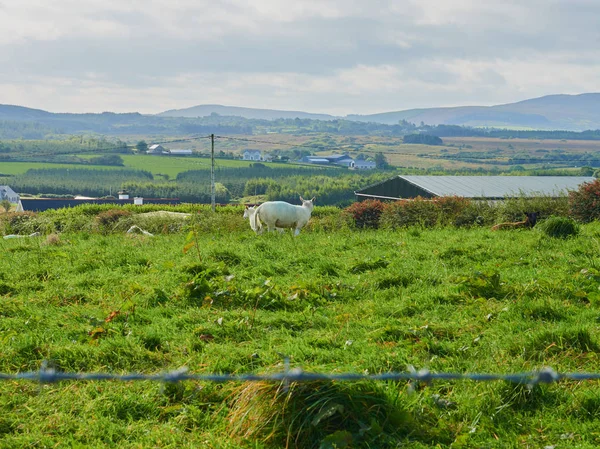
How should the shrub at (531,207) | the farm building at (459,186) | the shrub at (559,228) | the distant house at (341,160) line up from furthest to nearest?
the distant house at (341,160) < the farm building at (459,186) < the shrub at (531,207) < the shrub at (559,228)

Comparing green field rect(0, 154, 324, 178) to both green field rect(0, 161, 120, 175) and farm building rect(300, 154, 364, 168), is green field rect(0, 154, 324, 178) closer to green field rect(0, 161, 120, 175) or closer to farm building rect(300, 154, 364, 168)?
green field rect(0, 161, 120, 175)

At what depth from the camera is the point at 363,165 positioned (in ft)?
449

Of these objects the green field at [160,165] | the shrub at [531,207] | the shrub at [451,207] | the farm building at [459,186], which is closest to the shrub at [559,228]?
the shrub at [531,207]

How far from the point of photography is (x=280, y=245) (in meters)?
12.3

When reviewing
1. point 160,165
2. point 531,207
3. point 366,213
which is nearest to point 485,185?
point 366,213

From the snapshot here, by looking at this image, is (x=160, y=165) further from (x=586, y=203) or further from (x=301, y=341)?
(x=301, y=341)

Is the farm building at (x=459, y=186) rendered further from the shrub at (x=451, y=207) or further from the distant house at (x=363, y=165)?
the distant house at (x=363, y=165)

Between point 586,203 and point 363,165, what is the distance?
118590mm

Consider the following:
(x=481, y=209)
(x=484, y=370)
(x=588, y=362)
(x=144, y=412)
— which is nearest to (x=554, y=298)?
(x=588, y=362)

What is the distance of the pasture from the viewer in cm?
454

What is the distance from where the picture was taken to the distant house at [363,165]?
428 feet

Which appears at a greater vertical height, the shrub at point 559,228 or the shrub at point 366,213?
the shrub at point 559,228

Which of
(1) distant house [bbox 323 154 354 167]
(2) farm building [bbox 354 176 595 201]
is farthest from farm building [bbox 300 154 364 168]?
(2) farm building [bbox 354 176 595 201]

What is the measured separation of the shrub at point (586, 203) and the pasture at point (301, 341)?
837 cm
